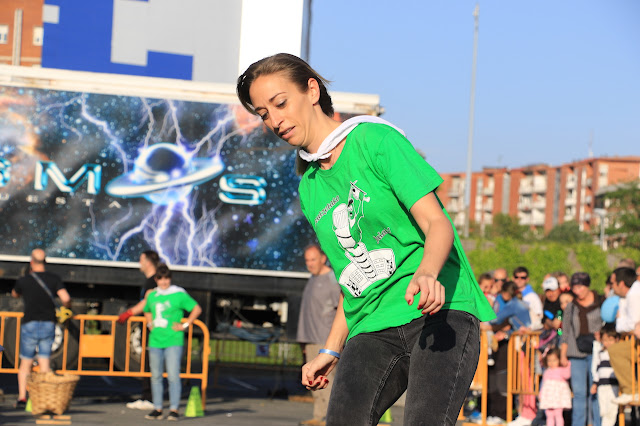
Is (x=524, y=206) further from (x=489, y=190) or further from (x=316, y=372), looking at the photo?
(x=316, y=372)

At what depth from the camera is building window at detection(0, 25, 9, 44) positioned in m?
16.3

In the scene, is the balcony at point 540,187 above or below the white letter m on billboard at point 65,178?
above

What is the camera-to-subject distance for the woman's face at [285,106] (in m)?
3.75

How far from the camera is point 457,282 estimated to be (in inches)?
140

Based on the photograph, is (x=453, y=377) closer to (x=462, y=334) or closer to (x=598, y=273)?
(x=462, y=334)

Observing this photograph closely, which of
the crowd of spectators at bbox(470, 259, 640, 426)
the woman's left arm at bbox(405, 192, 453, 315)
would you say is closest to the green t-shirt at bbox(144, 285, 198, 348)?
the crowd of spectators at bbox(470, 259, 640, 426)

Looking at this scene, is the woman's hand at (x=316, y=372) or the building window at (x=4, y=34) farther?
the building window at (x=4, y=34)

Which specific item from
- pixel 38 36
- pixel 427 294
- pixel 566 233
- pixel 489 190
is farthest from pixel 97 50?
pixel 489 190

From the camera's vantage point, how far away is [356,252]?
12.2ft

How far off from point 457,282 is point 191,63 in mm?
13231

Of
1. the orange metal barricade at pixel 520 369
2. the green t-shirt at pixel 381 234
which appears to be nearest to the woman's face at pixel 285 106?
the green t-shirt at pixel 381 234

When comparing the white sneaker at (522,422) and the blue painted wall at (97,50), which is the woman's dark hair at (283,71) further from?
the blue painted wall at (97,50)

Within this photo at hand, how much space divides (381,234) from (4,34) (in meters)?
14.6

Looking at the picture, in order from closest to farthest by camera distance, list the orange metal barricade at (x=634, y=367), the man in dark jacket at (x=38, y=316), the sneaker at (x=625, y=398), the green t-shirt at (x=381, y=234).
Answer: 1. the green t-shirt at (x=381, y=234)
2. the orange metal barricade at (x=634, y=367)
3. the sneaker at (x=625, y=398)
4. the man in dark jacket at (x=38, y=316)
